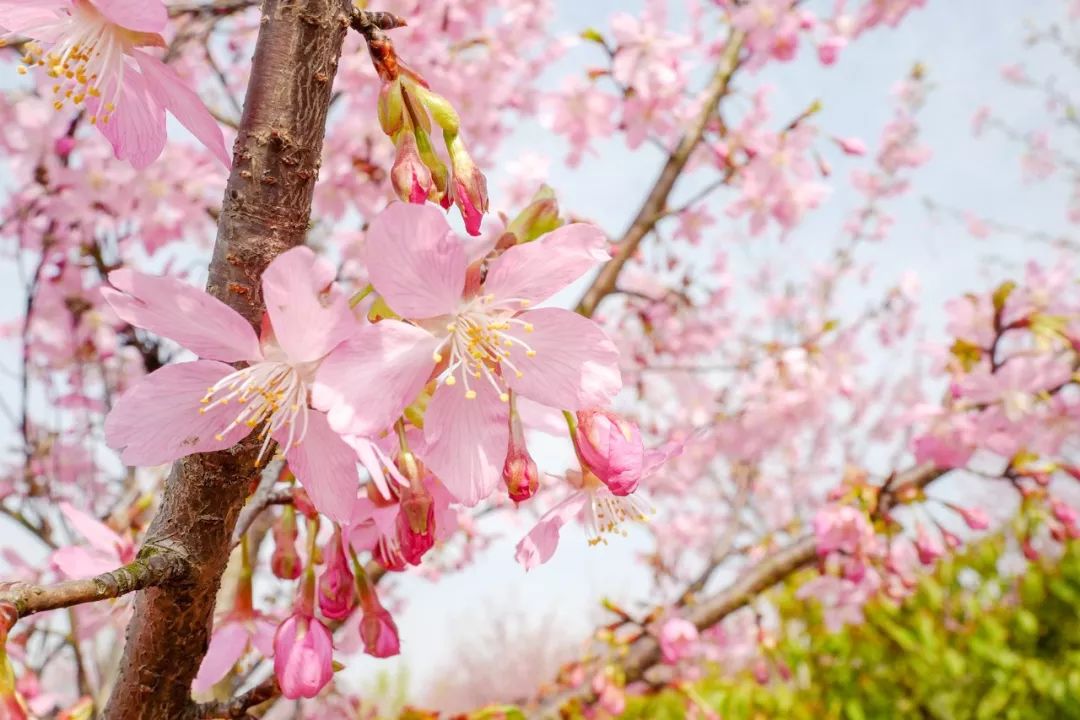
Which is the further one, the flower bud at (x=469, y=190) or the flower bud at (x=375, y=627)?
the flower bud at (x=375, y=627)

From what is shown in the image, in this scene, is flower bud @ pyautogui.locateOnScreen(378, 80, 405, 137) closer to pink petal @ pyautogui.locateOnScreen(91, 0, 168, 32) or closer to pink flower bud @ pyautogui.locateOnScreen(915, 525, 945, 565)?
pink petal @ pyautogui.locateOnScreen(91, 0, 168, 32)

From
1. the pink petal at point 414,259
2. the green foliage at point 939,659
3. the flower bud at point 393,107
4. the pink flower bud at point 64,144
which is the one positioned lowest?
the green foliage at point 939,659

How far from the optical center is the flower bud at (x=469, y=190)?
66 centimetres

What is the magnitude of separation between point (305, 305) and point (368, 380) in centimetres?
8

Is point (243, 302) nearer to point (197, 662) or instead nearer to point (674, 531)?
point (197, 662)

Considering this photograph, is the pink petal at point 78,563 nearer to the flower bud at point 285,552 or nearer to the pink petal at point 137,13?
the flower bud at point 285,552

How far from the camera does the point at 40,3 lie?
0.64 meters

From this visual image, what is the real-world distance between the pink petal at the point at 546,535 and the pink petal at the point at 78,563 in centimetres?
53

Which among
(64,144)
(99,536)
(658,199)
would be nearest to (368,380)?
(99,536)

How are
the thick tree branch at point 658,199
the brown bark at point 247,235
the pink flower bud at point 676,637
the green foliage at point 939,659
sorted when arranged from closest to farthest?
the brown bark at point 247,235 → the pink flower bud at point 676,637 → the thick tree branch at point 658,199 → the green foliage at point 939,659

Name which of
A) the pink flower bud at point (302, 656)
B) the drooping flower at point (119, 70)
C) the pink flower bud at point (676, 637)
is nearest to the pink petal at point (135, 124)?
the drooping flower at point (119, 70)

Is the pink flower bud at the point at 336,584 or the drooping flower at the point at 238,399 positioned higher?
the drooping flower at the point at 238,399

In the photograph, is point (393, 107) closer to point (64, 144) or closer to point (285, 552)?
point (285, 552)

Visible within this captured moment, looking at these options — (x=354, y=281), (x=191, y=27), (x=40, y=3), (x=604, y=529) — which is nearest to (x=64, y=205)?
(x=191, y=27)
